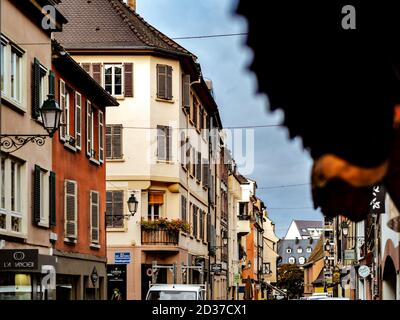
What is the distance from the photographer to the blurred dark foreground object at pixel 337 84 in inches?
56.7

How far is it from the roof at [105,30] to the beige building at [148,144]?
14 millimetres

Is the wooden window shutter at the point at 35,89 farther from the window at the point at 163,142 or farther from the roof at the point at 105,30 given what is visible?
the window at the point at 163,142

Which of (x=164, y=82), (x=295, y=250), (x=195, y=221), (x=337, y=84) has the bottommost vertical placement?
(x=337, y=84)

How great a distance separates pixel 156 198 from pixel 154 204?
0.08 meters

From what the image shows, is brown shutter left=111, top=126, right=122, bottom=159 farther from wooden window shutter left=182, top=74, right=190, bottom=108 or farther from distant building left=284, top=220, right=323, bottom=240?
distant building left=284, top=220, right=323, bottom=240

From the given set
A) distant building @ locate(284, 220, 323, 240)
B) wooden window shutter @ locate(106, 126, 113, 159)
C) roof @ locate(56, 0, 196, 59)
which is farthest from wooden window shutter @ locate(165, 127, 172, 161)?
distant building @ locate(284, 220, 323, 240)

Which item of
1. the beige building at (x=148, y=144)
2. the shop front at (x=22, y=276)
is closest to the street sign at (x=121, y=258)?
the beige building at (x=148, y=144)

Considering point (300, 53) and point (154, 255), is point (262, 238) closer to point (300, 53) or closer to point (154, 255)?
point (154, 255)

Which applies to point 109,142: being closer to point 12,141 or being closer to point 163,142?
point 163,142

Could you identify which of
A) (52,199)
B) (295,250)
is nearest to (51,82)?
(52,199)

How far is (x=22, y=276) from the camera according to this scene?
1047 cm

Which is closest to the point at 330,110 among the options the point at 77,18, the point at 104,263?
the point at 77,18

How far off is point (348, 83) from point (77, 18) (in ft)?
36.0

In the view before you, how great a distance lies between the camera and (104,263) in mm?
13805
